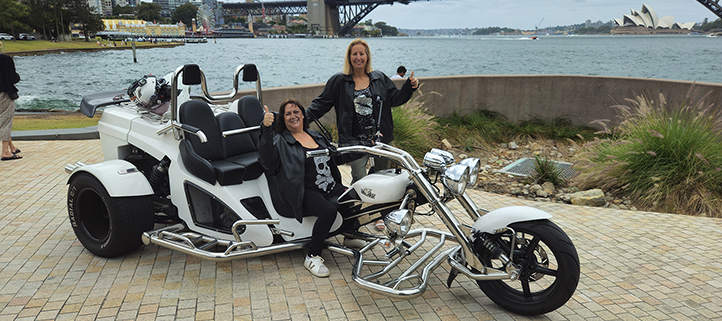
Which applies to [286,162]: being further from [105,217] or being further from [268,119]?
[105,217]

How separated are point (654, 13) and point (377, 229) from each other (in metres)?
86.4

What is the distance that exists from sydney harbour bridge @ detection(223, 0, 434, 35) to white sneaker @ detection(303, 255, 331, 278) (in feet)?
268

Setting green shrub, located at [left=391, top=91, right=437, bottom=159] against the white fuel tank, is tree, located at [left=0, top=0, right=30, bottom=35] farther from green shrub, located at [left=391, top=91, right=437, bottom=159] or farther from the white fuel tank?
the white fuel tank

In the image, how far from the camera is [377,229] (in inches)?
193

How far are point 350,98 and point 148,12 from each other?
388 feet

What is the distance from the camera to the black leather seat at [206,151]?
392cm

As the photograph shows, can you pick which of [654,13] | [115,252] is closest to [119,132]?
[115,252]

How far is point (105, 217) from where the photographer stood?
14.4 feet

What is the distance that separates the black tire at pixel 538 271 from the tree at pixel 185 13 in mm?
119107

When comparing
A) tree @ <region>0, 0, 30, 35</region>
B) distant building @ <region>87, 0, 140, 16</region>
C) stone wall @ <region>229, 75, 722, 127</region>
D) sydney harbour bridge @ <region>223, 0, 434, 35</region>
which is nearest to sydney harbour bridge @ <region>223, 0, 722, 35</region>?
sydney harbour bridge @ <region>223, 0, 434, 35</region>

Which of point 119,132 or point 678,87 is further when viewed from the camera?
point 678,87

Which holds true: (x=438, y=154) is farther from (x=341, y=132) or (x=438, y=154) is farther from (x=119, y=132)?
(x=119, y=132)

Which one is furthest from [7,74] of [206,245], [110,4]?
[110,4]

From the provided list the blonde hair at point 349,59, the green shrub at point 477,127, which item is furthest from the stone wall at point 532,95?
the blonde hair at point 349,59
